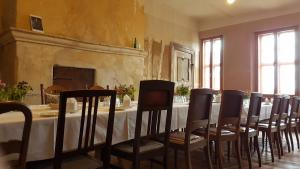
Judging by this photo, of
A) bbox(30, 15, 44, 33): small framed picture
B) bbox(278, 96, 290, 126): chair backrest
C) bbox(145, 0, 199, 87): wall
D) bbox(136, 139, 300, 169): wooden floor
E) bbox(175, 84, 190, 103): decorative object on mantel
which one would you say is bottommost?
bbox(136, 139, 300, 169): wooden floor

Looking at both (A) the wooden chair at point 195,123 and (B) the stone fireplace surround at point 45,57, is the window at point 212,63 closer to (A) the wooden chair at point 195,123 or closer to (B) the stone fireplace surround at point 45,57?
(B) the stone fireplace surround at point 45,57

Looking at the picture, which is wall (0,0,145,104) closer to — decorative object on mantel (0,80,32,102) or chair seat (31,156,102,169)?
decorative object on mantel (0,80,32,102)

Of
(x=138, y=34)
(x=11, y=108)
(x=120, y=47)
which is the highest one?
(x=138, y=34)

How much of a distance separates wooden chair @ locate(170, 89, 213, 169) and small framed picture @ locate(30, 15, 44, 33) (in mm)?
3104

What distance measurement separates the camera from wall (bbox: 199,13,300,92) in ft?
23.6

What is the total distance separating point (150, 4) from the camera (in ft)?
22.4

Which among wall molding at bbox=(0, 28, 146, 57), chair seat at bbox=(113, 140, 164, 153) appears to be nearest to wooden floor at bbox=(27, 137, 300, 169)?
chair seat at bbox=(113, 140, 164, 153)

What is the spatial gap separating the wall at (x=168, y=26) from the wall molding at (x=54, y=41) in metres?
1.44

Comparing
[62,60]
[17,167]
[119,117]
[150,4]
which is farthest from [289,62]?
[17,167]

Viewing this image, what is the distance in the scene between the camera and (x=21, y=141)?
A: 1344 mm

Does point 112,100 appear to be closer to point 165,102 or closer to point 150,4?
point 165,102

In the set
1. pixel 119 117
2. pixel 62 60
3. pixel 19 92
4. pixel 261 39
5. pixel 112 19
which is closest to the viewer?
pixel 119 117

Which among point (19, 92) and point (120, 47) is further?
point (120, 47)

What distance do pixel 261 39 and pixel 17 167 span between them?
23.7ft
